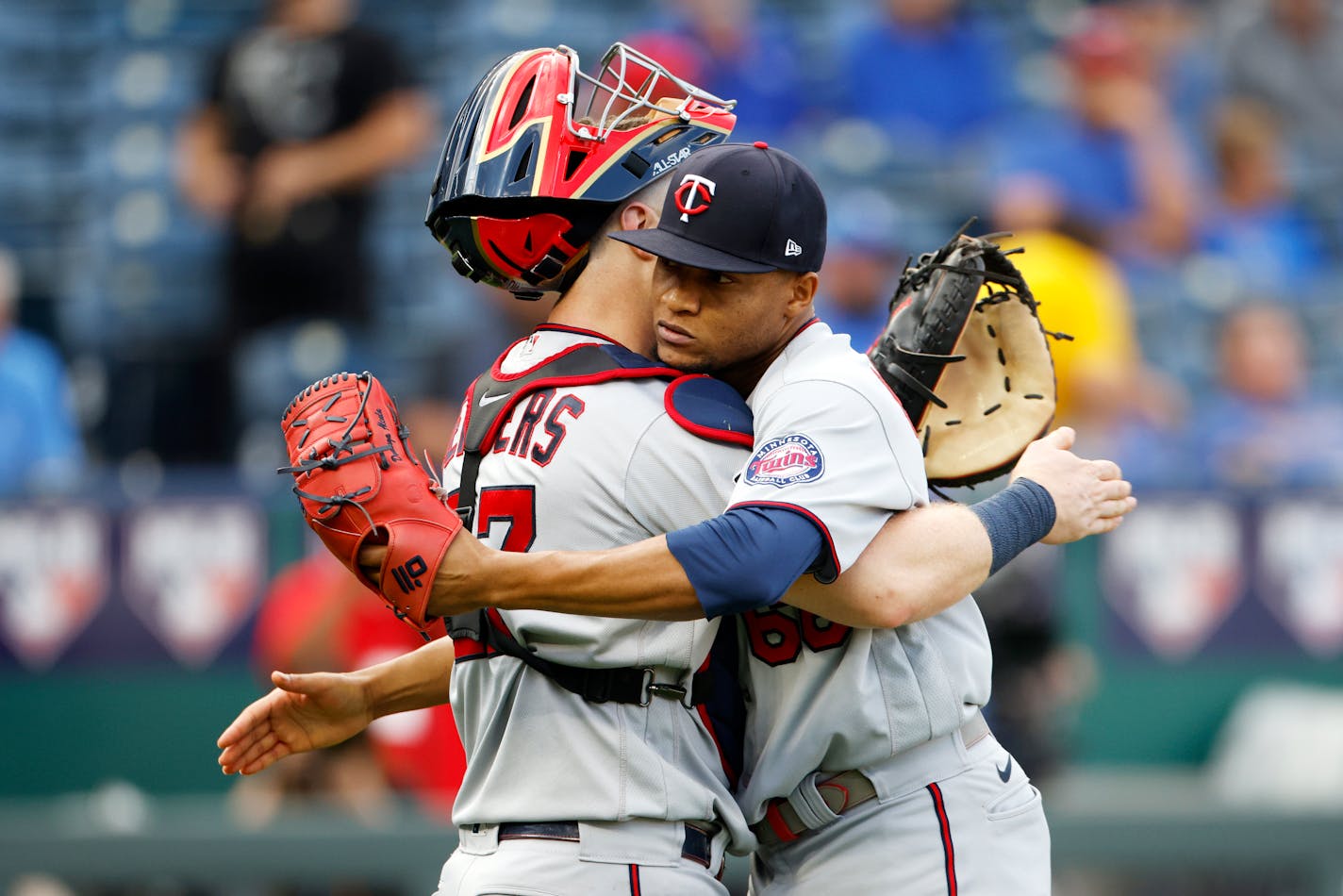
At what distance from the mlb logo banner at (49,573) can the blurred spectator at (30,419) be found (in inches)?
22.9

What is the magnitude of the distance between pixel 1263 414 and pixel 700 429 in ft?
18.4

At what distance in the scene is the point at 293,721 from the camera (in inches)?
135

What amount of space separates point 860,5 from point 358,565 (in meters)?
8.38

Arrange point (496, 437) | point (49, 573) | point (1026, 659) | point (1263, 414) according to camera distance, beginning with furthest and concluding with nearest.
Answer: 1. point (1263, 414)
2. point (49, 573)
3. point (1026, 659)
4. point (496, 437)

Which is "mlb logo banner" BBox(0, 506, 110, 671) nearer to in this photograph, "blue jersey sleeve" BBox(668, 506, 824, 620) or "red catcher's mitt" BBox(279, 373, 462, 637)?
"red catcher's mitt" BBox(279, 373, 462, 637)

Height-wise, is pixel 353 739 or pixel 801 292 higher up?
pixel 801 292

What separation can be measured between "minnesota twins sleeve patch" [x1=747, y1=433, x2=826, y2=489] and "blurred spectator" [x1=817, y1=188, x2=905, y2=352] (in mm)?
4502

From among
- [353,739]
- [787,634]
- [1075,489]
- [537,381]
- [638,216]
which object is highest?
[638,216]

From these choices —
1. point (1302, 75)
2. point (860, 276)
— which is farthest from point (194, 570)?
point (1302, 75)

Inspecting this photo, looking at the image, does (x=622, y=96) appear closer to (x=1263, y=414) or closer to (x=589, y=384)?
(x=589, y=384)

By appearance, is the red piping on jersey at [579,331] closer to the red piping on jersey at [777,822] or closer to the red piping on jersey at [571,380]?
the red piping on jersey at [571,380]

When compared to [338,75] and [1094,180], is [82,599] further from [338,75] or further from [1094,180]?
[1094,180]

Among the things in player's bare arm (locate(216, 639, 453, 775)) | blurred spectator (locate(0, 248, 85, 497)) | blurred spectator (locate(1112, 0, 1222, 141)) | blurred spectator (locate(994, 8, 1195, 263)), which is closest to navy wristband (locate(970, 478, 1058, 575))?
player's bare arm (locate(216, 639, 453, 775))

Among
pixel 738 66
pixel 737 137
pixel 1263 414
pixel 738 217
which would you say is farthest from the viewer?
pixel 738 66
